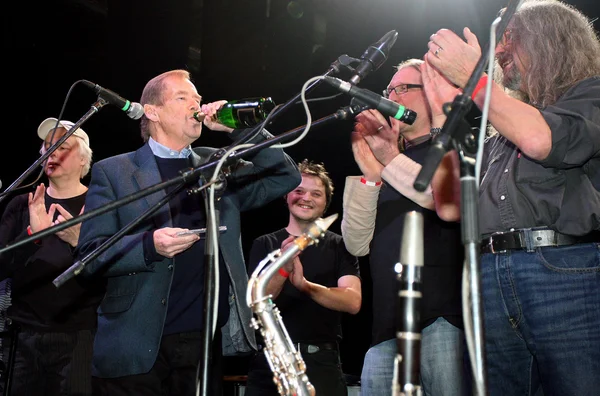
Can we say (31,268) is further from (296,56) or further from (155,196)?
(296,56)

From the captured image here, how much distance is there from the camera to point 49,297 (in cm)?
332

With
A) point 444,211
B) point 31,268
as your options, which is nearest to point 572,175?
point 444,211

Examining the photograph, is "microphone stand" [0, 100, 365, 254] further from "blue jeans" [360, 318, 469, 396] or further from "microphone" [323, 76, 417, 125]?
"blue jeans" [360, 318, 469, 396]

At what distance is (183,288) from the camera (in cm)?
253

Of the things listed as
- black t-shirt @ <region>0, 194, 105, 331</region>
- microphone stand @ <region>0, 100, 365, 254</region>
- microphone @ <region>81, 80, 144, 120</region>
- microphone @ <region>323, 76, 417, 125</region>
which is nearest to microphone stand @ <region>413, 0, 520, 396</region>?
microphone @ <region>323, 76, 417, 125</region>

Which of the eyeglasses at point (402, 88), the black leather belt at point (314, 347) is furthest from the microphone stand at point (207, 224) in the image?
the black leather belt at point (314, 347)

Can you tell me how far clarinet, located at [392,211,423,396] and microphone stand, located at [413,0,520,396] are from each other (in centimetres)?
8

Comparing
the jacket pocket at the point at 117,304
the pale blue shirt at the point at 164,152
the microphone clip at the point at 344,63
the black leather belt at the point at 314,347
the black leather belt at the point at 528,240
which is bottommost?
the black leather belt at the point at 314,347

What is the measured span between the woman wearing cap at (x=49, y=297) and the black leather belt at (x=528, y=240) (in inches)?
87.6

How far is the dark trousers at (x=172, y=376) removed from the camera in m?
2.33

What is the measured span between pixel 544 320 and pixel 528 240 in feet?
0.77

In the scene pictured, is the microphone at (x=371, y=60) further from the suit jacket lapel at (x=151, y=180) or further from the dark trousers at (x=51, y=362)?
the dark trousers at (x=51, y=362)

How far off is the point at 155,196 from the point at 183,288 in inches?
16.4

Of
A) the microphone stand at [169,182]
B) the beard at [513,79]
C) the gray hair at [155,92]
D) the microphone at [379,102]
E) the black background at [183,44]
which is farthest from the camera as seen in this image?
the black background at [183,44]
